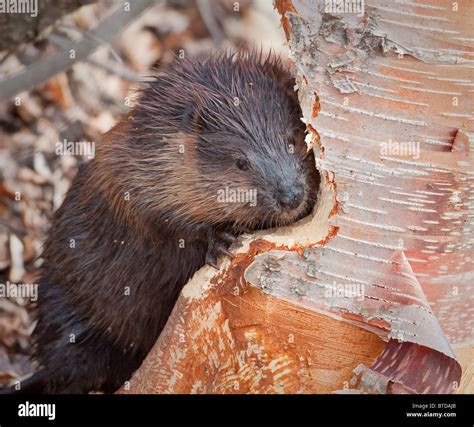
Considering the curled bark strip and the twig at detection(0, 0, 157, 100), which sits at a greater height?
the twig at detection(0, 0, 157, 100)

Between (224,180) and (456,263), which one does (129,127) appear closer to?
(224,180)

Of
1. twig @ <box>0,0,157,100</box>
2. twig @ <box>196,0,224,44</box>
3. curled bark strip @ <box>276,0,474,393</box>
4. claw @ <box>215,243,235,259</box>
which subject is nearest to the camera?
curled bark strip @ <box>276,0,474,393</box>

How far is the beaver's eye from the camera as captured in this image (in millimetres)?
2325

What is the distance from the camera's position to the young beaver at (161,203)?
2.32m

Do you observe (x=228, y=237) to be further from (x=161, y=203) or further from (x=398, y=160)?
(x=398, y=160)

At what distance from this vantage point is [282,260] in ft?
6.60

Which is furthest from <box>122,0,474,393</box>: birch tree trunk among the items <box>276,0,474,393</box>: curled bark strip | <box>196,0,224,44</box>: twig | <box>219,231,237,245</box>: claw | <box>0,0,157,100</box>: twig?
<box>196,0,224,44</box>: twig

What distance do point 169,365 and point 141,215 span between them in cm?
46

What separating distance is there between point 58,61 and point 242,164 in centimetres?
137

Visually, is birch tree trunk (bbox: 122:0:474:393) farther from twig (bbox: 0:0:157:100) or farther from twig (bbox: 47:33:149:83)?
twig (bbox: 47:33:149:83)

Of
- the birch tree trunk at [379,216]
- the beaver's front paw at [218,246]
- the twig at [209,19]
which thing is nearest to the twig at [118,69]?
the twig at [209,19]

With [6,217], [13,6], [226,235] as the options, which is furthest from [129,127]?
[6,217]

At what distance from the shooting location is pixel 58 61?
3398 mm

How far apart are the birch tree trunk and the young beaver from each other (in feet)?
0.74
